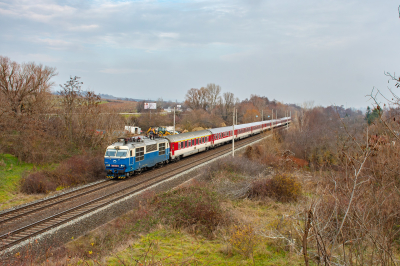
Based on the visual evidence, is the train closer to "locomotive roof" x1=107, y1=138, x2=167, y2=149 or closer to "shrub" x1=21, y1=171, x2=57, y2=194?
"locomotive roof" x1=107, y1=138, x2=167, y2=149

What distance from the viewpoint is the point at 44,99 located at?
3080 centimetres

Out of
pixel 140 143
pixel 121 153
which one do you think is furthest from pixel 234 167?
pixel 121 153

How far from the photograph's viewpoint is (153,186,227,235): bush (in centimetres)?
1187

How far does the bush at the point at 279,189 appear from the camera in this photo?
15.8m

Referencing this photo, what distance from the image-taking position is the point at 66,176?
20188 mm

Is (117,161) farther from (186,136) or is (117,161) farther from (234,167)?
(186,136)

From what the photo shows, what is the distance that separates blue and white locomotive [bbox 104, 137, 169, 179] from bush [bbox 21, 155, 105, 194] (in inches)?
66.4

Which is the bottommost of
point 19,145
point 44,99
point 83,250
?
point 83,250

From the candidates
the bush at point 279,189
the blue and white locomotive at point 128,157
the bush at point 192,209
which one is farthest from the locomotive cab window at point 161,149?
the bush at point 279,189

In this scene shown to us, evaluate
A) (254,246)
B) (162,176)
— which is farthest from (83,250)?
(162,176)

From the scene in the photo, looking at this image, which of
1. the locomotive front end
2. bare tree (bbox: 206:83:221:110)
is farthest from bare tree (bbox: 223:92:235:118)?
the locomotive front end

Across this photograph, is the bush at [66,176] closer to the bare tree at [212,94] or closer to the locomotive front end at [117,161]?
the locomotive front end at [117,161]

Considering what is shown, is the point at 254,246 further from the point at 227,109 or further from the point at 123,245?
the point at 227,109

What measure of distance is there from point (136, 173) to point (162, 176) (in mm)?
2216
